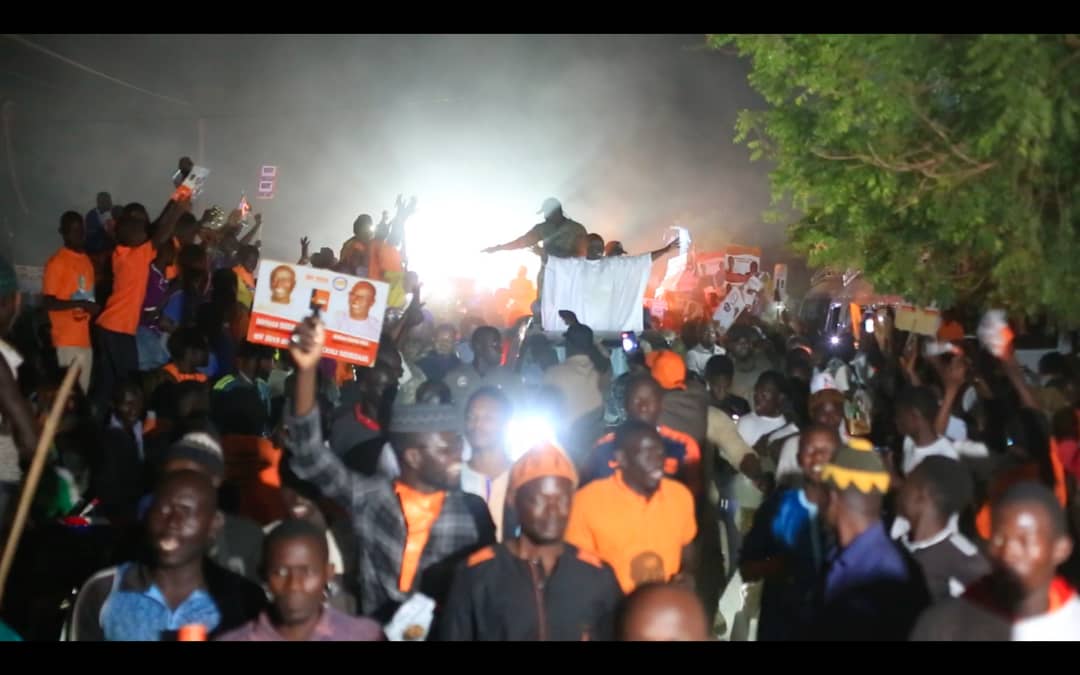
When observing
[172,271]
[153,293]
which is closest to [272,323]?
[153,293]

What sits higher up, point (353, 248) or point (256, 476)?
point (353, 248)

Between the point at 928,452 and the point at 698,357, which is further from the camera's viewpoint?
the point at 698,357

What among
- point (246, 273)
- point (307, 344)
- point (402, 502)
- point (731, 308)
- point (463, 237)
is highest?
point (463, 237)

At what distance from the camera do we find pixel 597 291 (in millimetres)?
11211

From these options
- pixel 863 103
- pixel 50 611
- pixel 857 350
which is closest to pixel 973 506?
pixel 863 103

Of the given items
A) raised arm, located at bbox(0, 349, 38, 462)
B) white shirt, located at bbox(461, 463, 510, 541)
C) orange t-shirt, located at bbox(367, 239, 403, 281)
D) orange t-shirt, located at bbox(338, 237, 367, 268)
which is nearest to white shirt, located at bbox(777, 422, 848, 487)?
white shirt, located at bbox(461, 463, 510, 541)

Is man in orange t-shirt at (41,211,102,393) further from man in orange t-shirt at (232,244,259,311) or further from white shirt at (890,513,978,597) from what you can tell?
white shirt at (890,513,978,597)

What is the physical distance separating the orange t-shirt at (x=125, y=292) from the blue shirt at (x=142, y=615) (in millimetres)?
5339

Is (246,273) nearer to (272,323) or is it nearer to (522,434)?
(272,323)

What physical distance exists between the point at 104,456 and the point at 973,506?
486 centimetres

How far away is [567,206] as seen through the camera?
27.2 meters

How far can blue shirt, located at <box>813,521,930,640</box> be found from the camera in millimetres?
3836

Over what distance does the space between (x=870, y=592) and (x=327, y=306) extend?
4211 mm

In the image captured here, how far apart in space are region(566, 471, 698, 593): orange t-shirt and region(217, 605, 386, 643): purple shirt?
1.28 m
